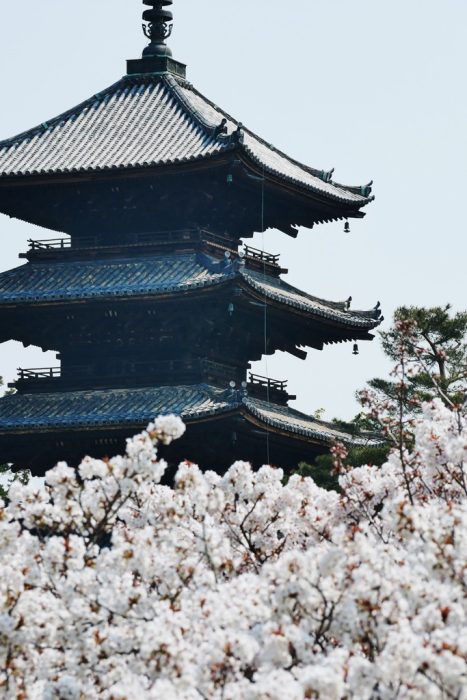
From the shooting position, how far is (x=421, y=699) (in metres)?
13.9

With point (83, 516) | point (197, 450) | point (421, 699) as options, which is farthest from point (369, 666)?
point (197, 450)

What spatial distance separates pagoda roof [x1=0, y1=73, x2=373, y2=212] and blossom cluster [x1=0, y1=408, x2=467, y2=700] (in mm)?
16133

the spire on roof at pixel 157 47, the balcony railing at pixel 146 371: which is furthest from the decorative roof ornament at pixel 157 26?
the balcony railing at pixel 146 371

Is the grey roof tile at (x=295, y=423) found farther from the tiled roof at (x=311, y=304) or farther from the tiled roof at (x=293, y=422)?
the tiled roof at (x=311, y=304)

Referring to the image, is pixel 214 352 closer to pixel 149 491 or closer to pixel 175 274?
pixel 175 274

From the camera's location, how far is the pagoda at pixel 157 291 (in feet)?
116

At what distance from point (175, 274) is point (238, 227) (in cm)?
315

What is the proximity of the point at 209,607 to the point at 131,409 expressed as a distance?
19464 millimetres

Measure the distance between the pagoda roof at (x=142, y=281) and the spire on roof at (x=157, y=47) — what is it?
5471 millimetres

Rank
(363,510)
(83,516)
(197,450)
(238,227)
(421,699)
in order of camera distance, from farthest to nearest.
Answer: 1. (238,227)
2. (197,450)
3. (363,510)
4. (83,516)
5. (421,699)

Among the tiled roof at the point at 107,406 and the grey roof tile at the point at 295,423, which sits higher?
the tiled roof at the point at 107,406

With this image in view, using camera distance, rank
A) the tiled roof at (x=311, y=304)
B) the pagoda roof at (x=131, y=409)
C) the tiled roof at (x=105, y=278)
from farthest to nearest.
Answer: the tiled roof at (x=311, y=304) → the tiled roof at (x=105, y=278) → the pagoda roof at (x=131, y=409)

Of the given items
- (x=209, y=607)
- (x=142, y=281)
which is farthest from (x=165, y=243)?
(x=209, y=607)

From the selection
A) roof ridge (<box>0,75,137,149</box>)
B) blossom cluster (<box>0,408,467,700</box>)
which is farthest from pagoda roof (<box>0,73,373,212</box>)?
blossom cluster (<box>0,408,467,700</box>)
